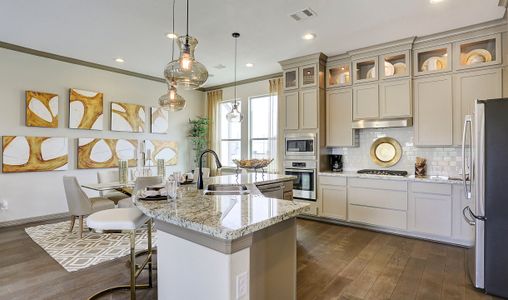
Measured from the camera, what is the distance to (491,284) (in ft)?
8.10

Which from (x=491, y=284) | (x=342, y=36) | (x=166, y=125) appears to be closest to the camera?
(x=491, y=284)

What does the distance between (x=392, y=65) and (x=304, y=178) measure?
2.43m

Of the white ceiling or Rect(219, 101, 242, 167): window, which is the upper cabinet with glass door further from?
Rect(219, 101, 242, 167): window

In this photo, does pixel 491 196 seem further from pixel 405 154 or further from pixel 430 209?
pixel 405 154

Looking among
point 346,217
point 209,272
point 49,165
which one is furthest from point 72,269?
point 346,217

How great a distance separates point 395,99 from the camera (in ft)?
14.1

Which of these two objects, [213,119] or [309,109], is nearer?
[309,109]

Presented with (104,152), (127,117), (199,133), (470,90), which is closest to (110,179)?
(104,152)

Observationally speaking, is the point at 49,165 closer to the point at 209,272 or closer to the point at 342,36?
the point at 209,272

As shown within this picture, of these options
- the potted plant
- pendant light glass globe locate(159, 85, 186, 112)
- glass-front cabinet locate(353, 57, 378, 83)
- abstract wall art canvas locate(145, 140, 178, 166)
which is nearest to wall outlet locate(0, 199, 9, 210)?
abstract wall art canvas locate(145, 140, 178, 166)

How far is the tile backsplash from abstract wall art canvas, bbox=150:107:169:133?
397 cm

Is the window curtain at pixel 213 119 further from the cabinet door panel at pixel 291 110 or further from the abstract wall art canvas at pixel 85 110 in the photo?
the abstract wall art canvas at pixel 85 110

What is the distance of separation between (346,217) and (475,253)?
2058mm

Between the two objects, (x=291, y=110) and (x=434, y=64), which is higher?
(x=434, y=64)
